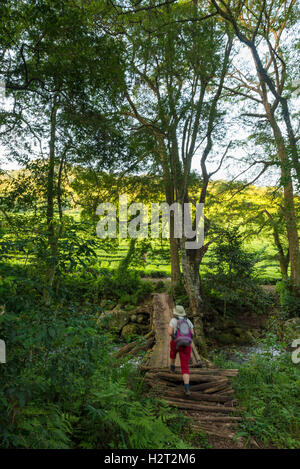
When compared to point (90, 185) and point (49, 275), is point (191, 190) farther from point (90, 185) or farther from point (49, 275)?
point (49, 275)

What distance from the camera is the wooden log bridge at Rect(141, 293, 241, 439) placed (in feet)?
11.5

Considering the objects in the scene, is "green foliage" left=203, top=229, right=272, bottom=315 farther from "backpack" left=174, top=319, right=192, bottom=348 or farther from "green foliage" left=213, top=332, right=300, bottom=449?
"backpack" left=174, top=319, right=192, bottom=348

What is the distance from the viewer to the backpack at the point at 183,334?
4469mm

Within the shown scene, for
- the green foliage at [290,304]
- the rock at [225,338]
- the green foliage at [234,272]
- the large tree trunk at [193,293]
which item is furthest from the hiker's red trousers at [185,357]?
the green foliage at [290,304]

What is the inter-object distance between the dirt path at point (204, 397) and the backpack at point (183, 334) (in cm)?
73

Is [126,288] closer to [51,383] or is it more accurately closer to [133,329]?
[133,329]

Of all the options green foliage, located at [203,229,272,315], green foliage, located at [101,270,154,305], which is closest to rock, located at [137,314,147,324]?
green foliage, located at [101,270,154,305]

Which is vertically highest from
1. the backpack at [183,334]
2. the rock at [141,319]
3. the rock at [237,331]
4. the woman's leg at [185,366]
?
the backpack at [183,334]

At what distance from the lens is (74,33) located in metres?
4.64

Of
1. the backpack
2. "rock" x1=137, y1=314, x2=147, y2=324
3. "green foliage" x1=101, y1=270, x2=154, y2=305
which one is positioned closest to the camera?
the backpack

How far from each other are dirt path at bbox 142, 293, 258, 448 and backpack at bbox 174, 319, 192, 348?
731 mm

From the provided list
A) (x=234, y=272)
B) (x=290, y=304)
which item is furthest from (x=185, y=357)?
(x=290, y=304)

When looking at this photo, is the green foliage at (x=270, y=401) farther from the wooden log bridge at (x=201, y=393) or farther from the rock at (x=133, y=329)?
the rock at (x=133, y=329)

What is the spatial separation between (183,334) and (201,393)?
1037mm
